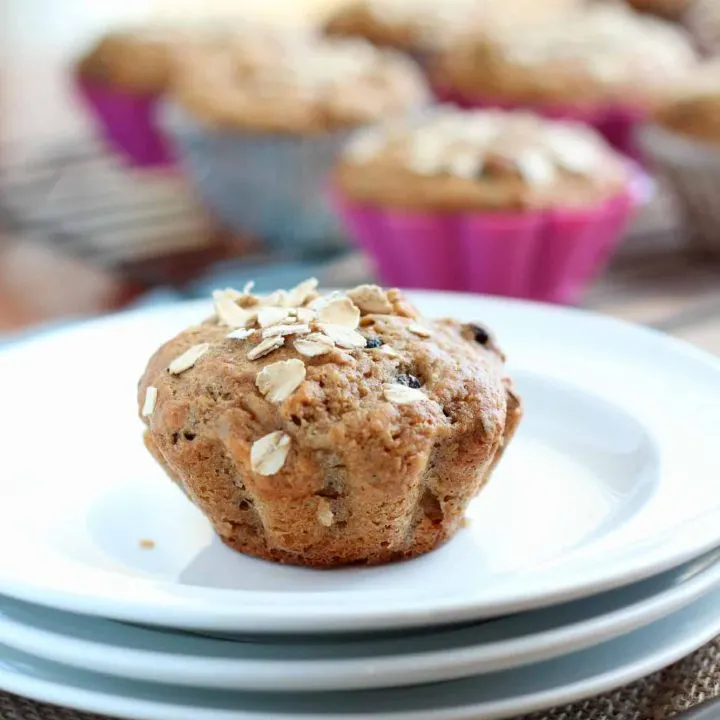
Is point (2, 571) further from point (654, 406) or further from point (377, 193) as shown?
point (377, 193)

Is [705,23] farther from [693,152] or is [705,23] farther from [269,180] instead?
[269,180]

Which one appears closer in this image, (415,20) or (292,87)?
(292,87)

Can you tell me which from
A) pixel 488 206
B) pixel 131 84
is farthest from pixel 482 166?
pixel 131 84

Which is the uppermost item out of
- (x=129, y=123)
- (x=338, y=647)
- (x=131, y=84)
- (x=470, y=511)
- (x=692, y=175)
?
(x=338, y=647)

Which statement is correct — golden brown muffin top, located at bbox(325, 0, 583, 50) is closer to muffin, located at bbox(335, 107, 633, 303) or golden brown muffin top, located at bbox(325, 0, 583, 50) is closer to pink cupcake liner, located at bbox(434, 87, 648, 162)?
pink cupcake liner, located at bbox(434, 87, 648, 162)

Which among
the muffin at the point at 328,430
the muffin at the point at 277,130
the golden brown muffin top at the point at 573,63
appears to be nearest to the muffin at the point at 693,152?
the golden brown muffin top at the point at 573,63

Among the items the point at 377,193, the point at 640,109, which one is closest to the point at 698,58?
the point at 640,109
